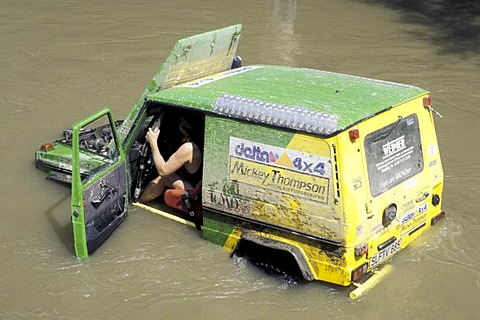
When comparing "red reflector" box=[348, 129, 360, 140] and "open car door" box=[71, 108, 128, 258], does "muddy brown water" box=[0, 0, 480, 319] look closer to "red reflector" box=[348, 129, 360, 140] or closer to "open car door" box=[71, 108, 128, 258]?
"open car door" box=[71, 108, 128, 258]

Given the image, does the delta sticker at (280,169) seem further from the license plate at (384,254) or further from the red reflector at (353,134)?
the license plate at (384,254)

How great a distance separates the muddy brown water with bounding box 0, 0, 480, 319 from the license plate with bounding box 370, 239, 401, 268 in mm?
343

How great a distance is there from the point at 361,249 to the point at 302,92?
153 cm

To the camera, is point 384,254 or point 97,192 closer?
point 384,254

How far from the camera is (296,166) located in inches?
255

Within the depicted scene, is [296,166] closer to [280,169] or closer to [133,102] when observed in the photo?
[280,169]

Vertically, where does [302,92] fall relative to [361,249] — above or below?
above

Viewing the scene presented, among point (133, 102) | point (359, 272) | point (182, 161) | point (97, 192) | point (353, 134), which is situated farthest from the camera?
point (133, 102)

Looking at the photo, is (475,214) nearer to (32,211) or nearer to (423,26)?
(32,211)

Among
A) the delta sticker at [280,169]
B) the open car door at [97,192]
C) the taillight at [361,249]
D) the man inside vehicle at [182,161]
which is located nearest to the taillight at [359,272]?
the taillight at [361,249]

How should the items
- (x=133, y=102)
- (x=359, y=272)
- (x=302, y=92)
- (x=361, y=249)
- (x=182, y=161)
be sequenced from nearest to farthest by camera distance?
1. (x=361, y=249)
2. (x=359, y=272)
3. (x=302, y=92)
4. (x=182, y=161)
5. (x=133, y=102)

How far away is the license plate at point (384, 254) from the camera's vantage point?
265 inches

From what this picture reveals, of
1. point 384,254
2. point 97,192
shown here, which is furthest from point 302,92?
point 97,192

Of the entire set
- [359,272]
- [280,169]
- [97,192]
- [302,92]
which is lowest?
[359,272]
